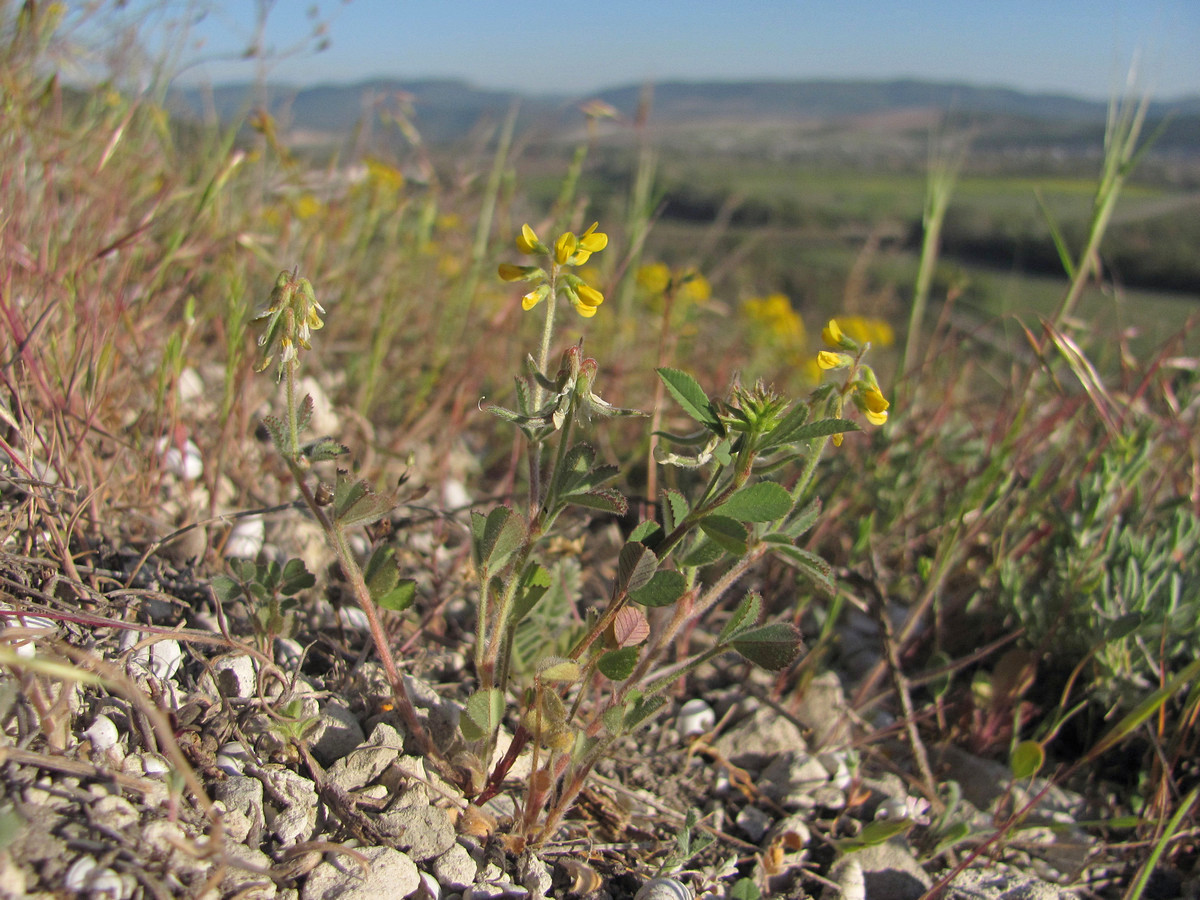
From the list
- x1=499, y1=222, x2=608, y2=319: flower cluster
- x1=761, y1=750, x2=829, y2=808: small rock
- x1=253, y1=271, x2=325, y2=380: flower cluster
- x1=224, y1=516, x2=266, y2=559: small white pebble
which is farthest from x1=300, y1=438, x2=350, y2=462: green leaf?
x1=761, y1=750, x2=829, y2=808: small rock

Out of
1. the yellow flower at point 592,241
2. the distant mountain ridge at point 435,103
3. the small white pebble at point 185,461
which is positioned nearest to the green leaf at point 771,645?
the yellow flower at point 592,241

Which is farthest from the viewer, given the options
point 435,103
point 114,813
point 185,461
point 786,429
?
point 435,103

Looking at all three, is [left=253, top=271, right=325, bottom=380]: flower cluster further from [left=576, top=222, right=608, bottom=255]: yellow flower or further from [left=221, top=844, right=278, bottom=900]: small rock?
[left=221, top=844, right=278, bottom=900]: small rock

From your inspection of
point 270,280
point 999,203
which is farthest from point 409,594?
point 999,203

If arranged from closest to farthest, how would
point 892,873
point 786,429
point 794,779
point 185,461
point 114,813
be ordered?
point 114,813 → point 786,429 → point 892,873 → point 794,779 → point 185,461

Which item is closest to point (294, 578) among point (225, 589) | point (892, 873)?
point (225, 589)

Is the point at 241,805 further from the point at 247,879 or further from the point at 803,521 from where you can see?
the point at 803,521

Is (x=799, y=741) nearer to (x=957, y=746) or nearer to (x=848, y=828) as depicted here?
(x=848, y=828)
